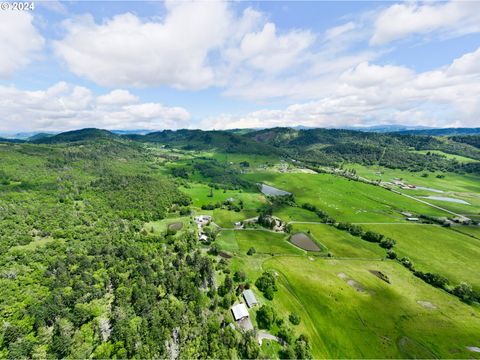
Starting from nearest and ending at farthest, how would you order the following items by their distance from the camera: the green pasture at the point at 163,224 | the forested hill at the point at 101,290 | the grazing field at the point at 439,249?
the forested hill at the point at 101,290 → the grazing field at the point at 439,249 → the green pasture at the point at 163,224

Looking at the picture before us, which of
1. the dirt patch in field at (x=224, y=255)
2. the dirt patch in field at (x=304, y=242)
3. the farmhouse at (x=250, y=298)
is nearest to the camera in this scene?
the farmhouse at (x=250, y=298)

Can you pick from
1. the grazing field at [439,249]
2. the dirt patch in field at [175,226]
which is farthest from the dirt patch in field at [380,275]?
the dirt patch in field at [175,226]

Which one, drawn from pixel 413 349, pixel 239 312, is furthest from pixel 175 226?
pixel 413 349

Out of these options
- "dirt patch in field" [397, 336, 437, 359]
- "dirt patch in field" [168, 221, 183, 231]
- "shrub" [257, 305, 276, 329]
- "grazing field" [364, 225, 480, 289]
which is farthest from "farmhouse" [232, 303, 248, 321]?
"grazing field" [364, 225, 480, 289]

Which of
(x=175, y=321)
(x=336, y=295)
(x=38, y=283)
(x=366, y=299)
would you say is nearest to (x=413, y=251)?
(x=366, y=299)

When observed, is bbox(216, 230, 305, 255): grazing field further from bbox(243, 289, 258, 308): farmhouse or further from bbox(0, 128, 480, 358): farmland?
bbox(243, 289, 258, 308): farmhouse

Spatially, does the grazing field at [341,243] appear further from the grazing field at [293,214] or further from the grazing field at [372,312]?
the grazing field at [293,214]
